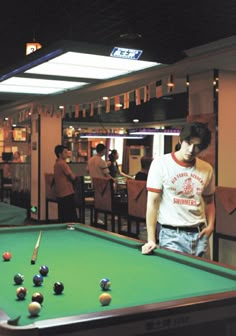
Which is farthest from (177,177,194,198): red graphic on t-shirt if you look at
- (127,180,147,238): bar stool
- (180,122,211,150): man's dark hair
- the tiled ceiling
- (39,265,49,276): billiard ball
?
(127,180,147,238): bar stool

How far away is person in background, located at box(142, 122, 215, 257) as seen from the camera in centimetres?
328

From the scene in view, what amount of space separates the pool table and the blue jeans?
0.23 metres

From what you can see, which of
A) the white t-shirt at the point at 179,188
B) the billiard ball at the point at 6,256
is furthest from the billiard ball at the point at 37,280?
the white t-shirt at the point at 179,188

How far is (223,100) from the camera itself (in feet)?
20.0

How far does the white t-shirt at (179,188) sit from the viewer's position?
3.29 meters

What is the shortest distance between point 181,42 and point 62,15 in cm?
137

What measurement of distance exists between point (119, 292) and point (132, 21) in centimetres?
366

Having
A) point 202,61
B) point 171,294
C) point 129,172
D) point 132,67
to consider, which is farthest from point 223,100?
point 129,172

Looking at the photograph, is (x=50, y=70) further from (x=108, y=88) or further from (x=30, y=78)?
(x=108, y=88)

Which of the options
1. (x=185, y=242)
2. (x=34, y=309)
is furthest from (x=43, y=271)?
(x=185, y=242)

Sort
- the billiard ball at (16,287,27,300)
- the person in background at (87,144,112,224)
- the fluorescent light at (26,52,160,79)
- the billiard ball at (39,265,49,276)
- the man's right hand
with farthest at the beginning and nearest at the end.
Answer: the person in background at (87,144,112,224), the fluorescent light at (26,52,160,79), the man's right hand, the billiard ball at (39,265,49,276), the billiard ball at (16,287,27,300)

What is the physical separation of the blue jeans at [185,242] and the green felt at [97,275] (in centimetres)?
23

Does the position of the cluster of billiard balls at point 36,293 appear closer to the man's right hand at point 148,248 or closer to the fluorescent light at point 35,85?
the man's right hand at point 148,248

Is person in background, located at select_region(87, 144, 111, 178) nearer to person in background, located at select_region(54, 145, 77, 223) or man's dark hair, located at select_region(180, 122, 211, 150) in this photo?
person in background, located at select_region(54, 145, 77, 223)
